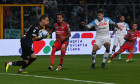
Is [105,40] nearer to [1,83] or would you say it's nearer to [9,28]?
[1,83]

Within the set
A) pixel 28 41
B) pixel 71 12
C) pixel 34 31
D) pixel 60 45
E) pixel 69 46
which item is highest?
pixel 71 12

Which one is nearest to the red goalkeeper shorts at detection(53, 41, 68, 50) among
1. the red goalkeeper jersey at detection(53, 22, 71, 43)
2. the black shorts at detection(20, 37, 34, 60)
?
the red goalkeeper jersey at detection(53, 22, 71, 43)

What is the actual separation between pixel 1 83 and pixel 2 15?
644 inches

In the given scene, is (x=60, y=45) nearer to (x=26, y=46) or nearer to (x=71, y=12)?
(x=26, y=46)

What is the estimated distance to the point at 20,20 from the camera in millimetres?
27078

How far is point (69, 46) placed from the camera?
2495 centimetres

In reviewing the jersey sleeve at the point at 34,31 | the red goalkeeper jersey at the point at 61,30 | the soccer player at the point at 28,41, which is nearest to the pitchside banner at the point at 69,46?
the red goalkeeper jersey at the point at 61,30

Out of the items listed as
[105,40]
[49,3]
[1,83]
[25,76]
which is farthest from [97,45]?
[49,3]

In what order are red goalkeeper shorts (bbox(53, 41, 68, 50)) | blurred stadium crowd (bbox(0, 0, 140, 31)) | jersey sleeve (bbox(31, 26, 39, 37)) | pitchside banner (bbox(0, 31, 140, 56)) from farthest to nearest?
blurred stadium crowd (bbox(0, 0, 140, 31)), pitchside banner (bbox(0, 31, 140, 56)), red goalkeeper shorts (bbox(53, 41, 68, 50)), jersey sleeve (bbox(31, 26, 39, 37))

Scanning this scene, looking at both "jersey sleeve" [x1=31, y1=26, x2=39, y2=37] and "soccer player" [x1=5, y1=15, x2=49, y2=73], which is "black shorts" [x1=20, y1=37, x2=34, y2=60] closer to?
"soccer player" [x1=5, y1=15, x2=49, y2=73]

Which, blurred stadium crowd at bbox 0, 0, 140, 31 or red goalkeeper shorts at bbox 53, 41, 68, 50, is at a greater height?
blurred stadium crowd at bbox 0, 0, 140, 31

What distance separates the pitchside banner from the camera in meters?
24.3

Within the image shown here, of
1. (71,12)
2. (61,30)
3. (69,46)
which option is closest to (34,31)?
(61,30)

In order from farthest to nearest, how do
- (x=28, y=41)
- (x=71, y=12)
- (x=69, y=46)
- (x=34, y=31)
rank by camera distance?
(x=71, y=12), (x=69, y=46), (x=28, y=41), (x=34, y=31)
